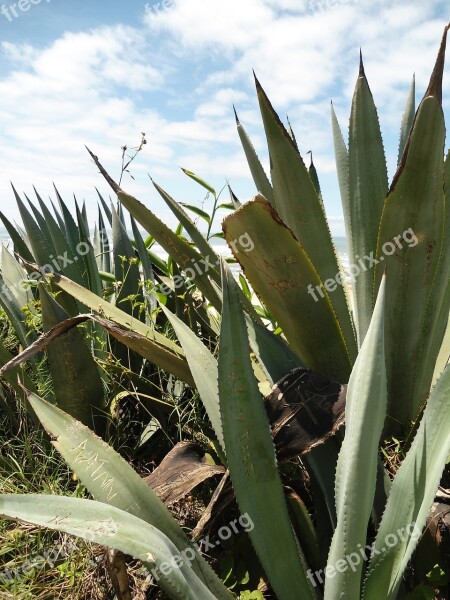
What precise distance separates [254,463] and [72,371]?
0.71 meters

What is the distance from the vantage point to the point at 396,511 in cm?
94

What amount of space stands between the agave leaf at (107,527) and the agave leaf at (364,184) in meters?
0.79

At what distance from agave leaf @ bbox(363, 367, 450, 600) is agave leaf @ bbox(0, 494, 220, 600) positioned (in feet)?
1.01

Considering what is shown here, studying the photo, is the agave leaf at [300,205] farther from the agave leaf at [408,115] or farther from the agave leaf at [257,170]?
the agave leaf at [408,115]

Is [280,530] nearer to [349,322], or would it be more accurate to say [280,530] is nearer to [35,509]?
[35,509]

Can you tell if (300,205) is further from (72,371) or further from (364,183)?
(72,371)

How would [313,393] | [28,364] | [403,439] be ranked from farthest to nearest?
[28,364]
[403,439]
[313,393]

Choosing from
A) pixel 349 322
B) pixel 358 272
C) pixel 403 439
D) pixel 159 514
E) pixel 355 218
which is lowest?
pixel 403 439

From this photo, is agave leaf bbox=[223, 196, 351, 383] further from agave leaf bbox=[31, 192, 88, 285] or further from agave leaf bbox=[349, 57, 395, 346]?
agave leaf bbox=[31, 192, 88, 285]

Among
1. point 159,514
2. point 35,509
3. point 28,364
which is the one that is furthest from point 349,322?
point 28,364

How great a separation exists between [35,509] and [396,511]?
1.97 feet

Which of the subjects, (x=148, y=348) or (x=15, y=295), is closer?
(x=148, y=348)

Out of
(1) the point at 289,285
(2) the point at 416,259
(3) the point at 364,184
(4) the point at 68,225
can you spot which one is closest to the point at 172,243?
(1) the point at 289,285

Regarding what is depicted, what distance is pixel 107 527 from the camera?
2.67 feet
